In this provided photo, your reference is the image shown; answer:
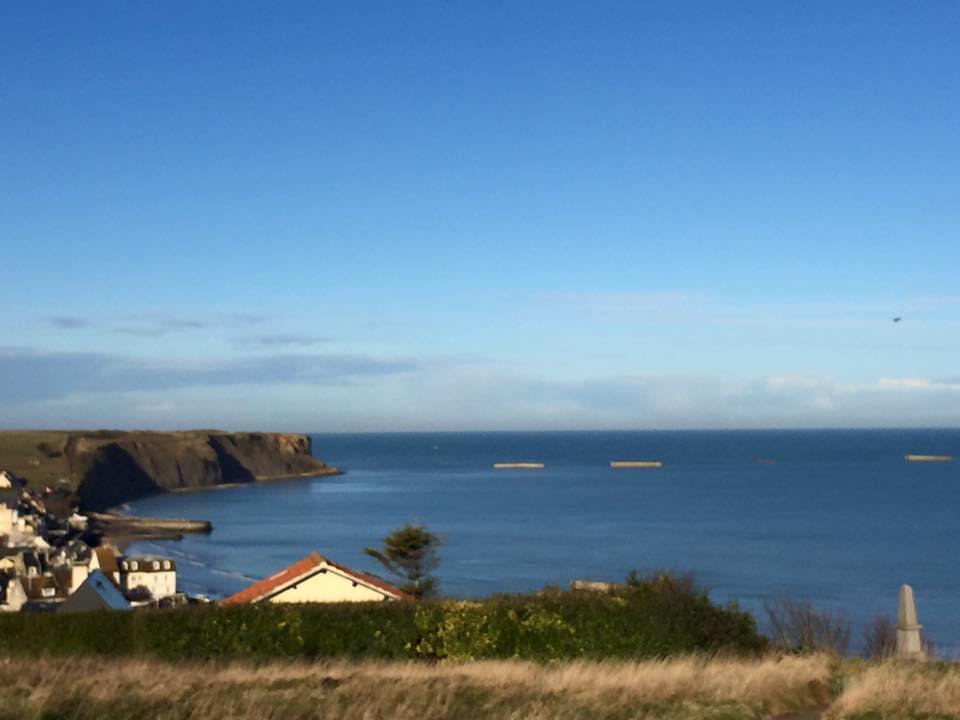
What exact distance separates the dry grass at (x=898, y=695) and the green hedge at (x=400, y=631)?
3.67m

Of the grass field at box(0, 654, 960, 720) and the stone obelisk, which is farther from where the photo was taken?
the stone obelisk

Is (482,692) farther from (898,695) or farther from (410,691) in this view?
(898,695)

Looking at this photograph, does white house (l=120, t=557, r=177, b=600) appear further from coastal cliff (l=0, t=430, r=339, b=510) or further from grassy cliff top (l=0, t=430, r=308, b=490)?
grassy cliff top (l=0, t=430, r=308, b=490)

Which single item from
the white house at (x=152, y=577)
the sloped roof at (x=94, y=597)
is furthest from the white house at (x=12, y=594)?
the white house at (x=152, y=577)

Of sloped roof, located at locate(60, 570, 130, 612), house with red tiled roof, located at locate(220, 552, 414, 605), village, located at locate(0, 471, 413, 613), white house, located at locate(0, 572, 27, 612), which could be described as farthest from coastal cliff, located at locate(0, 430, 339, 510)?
house with red tiled roof, located at locate(220, 552, 414, 605)

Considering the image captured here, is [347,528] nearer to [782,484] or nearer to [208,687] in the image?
[782,484]

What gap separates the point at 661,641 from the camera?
1659 centimetres

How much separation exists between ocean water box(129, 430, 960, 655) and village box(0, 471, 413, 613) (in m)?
6.60

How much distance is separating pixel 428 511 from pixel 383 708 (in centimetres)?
11420

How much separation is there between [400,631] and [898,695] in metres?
7.50

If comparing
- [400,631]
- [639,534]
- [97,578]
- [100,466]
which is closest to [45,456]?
[100,466]

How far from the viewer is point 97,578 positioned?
4841 centimetres

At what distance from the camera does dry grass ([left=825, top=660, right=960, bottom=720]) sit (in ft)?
35.8

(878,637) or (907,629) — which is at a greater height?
(907,629)
